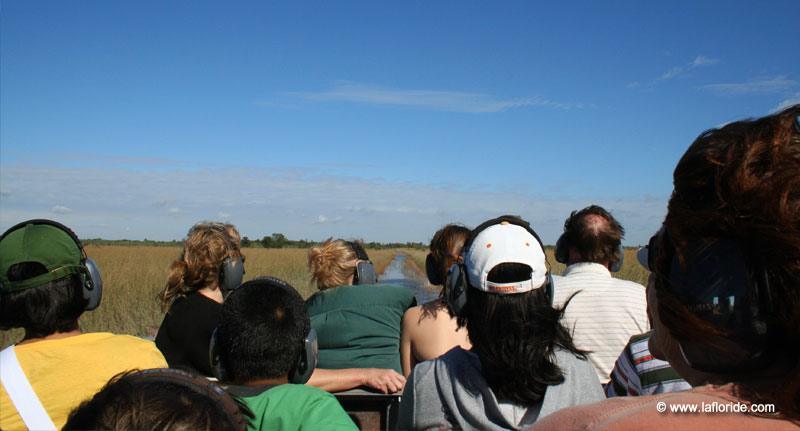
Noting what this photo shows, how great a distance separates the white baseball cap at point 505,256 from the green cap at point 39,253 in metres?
1.65

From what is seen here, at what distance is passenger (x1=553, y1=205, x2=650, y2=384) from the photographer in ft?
11.5

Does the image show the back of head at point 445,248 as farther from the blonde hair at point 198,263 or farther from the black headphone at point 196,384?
the black headphone at point 196,384

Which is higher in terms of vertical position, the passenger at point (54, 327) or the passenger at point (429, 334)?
the passenger at point (54, 327)

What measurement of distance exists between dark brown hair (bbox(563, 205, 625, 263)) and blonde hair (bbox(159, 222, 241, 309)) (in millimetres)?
2278

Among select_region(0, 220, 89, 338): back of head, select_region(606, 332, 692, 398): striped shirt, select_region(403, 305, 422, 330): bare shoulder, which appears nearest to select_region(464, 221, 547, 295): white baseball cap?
select_region(606, 332, 692, 398): striped shirt

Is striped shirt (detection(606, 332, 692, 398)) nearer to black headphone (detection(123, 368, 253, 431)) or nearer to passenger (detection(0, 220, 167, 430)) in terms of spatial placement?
black headphone (detection(123, 368, 253, 431))

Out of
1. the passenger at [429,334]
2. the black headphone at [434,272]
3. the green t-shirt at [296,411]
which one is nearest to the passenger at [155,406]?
the green t-shirt at [296,411]

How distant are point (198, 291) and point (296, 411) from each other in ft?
7.51

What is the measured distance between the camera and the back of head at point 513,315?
2139 mm

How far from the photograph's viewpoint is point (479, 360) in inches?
87.4

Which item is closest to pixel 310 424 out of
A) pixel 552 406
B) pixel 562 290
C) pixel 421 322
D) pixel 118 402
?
pixel 552 406

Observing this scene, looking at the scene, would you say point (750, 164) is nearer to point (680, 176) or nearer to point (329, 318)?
point (680, 176)

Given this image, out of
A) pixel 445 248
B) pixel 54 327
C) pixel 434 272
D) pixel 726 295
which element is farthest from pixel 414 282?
pixel 726 295

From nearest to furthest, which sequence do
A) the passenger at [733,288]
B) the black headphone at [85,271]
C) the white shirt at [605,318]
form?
the passenger at [733,288] → the black headphone at [85,271] → the white shirt at [605,318]
